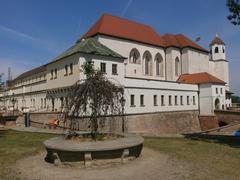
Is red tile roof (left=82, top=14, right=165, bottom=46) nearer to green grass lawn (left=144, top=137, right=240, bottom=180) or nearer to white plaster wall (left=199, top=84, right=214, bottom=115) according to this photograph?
white plaster wall (left=199, top=84, right=214, bottom=115)

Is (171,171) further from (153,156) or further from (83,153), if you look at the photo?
(83,153)

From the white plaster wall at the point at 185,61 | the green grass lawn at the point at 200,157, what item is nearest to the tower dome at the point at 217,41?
the white plaster wall at the point at 185,61

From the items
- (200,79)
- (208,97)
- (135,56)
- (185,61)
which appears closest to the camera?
(135,56)

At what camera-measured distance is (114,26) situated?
122 ft

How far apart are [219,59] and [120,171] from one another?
55.0 metres

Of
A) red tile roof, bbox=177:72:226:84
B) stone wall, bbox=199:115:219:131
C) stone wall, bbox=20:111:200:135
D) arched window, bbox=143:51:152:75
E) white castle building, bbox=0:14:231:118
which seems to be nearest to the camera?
stone wall, bbox=20:111:200:135

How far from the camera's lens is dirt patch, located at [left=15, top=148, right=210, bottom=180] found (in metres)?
6.68

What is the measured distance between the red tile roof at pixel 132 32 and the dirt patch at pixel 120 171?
2694cm

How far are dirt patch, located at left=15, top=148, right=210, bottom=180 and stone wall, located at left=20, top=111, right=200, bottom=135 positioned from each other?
540 inches

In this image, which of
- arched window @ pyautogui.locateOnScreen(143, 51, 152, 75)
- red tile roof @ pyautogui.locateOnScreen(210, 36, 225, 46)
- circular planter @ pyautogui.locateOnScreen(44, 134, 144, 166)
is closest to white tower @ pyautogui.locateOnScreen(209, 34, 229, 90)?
red tile roof @ pyautogui.locateOnScreen(210, 36, 225, 46)

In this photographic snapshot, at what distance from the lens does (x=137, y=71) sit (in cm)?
3781

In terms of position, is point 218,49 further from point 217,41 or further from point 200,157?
point 200,157

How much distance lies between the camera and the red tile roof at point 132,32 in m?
35.5

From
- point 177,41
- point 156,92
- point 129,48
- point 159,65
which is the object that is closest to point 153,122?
point 156,92
